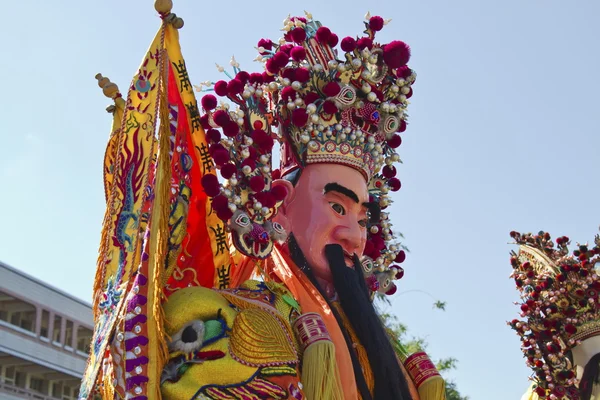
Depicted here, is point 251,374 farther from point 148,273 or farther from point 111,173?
point 111,173

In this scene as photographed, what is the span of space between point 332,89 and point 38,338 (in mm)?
16842

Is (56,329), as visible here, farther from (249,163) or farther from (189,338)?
(189,338)

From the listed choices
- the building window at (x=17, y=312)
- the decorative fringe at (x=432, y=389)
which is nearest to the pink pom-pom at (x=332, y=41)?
the decorative fringe at (x=432, y=389)

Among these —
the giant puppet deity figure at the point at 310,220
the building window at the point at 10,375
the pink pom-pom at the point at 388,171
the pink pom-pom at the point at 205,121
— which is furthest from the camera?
the building window at the point at 10,375

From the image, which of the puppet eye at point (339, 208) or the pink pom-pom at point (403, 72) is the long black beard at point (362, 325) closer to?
the puppet eye at point (339, 208)

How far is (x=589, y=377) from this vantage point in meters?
7.59

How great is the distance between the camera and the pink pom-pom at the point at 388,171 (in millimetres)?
6277

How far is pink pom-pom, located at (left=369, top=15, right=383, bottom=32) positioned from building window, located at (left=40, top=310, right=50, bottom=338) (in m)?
16.9

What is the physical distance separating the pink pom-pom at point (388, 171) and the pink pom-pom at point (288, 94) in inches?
37.4

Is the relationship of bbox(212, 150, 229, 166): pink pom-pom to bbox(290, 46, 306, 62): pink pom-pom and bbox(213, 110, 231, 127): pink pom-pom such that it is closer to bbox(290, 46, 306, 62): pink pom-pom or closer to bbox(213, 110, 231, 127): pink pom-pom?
bbox(213, 110, 231, 127): pink pom-pom

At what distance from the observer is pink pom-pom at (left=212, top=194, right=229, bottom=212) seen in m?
5.03

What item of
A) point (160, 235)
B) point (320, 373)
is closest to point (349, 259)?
point (320, 373)

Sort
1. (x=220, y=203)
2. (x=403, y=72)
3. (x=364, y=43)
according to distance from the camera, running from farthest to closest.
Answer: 1. (x=403, y=72)
2. (x=364, y=43)
3. (x=220, y=203)

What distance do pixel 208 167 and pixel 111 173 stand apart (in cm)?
59
